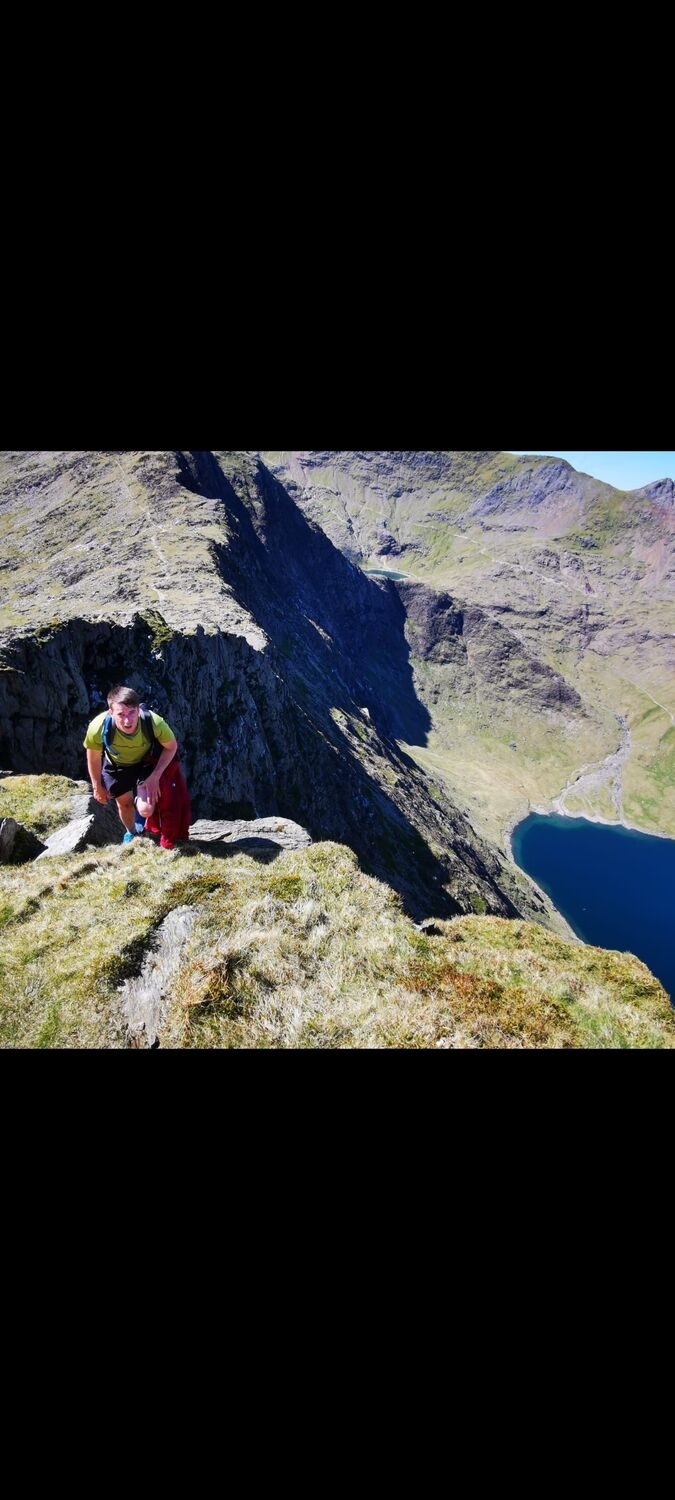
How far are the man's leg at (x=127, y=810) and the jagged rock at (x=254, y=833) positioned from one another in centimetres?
159

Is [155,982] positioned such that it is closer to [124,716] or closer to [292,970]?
[292,970]

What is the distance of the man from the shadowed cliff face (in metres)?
34.4

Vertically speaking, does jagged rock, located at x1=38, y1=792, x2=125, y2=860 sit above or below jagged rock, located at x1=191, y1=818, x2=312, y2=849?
above

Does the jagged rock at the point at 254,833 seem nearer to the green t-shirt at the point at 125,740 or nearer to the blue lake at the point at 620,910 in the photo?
the green t-shirt at the point at 125,740

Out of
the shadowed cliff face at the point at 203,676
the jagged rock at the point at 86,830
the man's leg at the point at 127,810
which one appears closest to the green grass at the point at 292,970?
the jagged rock at the point at 86,830

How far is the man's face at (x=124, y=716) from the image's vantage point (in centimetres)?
1055

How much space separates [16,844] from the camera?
12.3m

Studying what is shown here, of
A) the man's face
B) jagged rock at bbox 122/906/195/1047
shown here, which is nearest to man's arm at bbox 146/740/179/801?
the man's face

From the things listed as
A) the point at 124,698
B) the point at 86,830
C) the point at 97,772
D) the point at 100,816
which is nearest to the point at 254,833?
the point at 100,816

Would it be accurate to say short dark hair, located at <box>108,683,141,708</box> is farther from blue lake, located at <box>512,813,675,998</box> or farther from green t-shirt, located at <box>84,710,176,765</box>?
blue lake, located at <box>512,813,675,998</box>

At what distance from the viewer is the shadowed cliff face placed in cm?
5291
